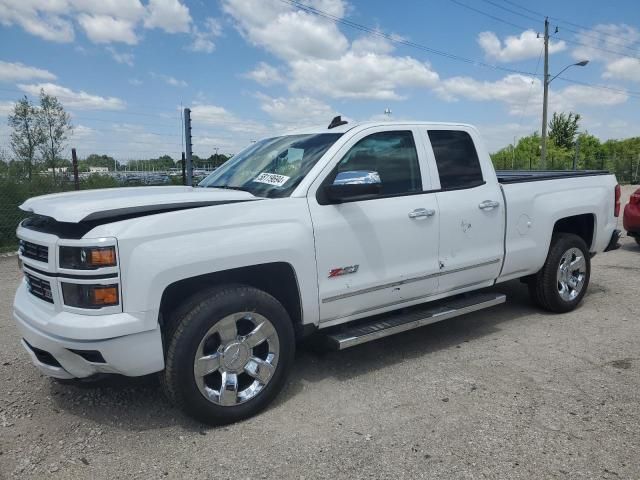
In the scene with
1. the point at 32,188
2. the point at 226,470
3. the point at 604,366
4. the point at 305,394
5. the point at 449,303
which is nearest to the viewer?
the point at 226,470

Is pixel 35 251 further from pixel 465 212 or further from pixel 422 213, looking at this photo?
pixel 465 212

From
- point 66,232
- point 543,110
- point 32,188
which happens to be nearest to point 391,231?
point 66,232

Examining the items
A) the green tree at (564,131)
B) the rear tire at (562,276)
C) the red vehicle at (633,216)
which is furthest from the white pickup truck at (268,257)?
the green tree at (564,131)

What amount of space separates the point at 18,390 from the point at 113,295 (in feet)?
5.52

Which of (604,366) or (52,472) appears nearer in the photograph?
(52,472)

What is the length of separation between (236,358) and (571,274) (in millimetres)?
3975

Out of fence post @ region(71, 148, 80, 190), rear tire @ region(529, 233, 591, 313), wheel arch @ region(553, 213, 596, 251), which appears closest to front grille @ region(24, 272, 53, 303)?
rear tire @ region(529, 233, 591, 313)

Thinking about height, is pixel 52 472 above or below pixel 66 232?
below

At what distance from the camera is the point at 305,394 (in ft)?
12.6

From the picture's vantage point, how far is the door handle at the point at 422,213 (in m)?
4.13

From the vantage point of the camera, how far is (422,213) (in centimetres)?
418

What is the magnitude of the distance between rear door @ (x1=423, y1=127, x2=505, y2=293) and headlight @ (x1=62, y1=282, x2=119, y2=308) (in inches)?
101

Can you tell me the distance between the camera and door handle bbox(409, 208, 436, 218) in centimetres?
413

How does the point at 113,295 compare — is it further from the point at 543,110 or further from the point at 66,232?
the point at 543,110
